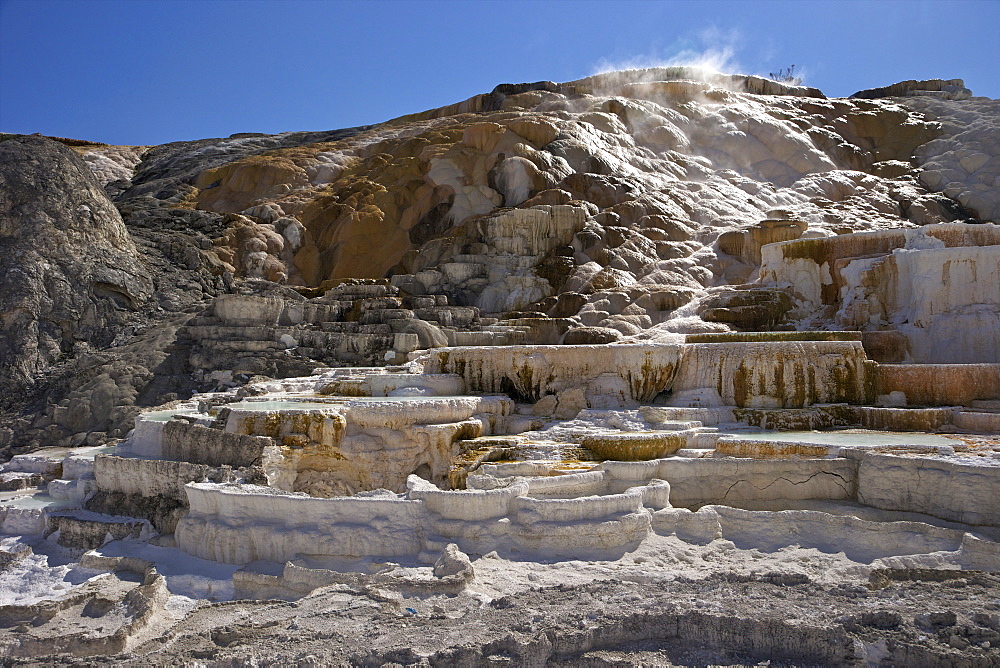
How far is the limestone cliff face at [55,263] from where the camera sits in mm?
15102

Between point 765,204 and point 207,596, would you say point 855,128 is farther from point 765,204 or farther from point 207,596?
point 207,596

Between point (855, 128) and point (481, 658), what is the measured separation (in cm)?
3190

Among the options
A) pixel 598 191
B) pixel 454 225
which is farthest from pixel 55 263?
pixel 598 191

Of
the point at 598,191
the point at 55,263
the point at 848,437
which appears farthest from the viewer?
the point at 598,191

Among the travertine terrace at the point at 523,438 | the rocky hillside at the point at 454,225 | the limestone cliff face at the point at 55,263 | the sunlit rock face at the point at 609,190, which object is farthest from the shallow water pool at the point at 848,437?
the limestone cliff face at the point at 55,263

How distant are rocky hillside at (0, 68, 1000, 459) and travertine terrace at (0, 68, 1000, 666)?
0.11 metres

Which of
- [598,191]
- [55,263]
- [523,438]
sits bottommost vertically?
[523,438]

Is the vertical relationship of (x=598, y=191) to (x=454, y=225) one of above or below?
above

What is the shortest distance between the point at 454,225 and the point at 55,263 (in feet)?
42.4

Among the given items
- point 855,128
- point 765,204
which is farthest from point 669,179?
point 855,128

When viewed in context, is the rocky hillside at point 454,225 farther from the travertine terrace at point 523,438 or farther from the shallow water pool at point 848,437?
the shallow water pool at point 848,437

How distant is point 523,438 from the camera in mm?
10023

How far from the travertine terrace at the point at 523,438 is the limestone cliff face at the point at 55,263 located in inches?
3.0

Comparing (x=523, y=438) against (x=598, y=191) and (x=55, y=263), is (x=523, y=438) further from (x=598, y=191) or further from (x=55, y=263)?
(x=598, y=191)
